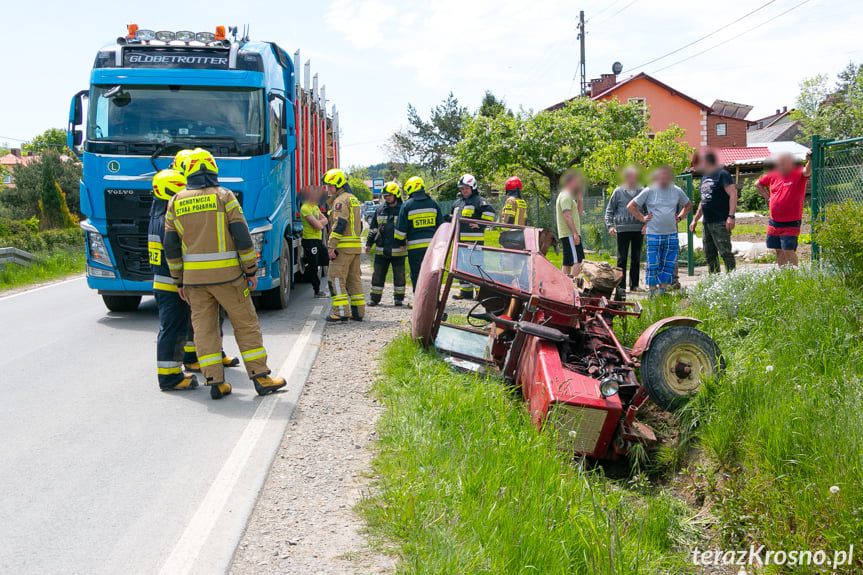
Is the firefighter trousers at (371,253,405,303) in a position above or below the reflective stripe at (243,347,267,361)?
above

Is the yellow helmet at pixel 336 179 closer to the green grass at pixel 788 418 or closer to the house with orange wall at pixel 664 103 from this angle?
the green grass at pixel 788 418

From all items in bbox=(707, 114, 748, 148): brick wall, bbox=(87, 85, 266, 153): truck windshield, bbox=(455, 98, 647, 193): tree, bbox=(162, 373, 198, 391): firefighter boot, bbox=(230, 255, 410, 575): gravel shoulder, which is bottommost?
bbox=(230, 255, 410, 575): gravel shoulder

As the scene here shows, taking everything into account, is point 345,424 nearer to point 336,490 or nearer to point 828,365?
point 336,490

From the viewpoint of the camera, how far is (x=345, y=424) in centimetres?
537

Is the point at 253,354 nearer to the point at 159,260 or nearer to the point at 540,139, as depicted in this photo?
the point at 159,260

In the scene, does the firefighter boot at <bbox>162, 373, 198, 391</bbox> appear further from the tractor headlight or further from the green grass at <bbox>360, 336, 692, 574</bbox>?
the tractor headlight

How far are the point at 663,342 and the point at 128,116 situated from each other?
24.4 ft

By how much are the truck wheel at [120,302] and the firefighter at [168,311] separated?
13.9ft

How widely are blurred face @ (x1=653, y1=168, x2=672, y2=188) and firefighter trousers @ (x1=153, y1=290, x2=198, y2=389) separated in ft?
20.9

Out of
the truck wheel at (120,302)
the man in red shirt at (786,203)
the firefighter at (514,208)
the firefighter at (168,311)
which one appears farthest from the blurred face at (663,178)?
the truck wheel at (120,302)

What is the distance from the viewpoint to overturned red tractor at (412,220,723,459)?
482 cm

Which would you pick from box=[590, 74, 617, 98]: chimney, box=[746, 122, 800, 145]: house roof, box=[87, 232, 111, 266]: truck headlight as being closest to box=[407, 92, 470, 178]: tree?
box=[590, 74, 617, 98]: chimney

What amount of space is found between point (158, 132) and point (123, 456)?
576 cm

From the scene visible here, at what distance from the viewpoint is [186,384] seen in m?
6.39
